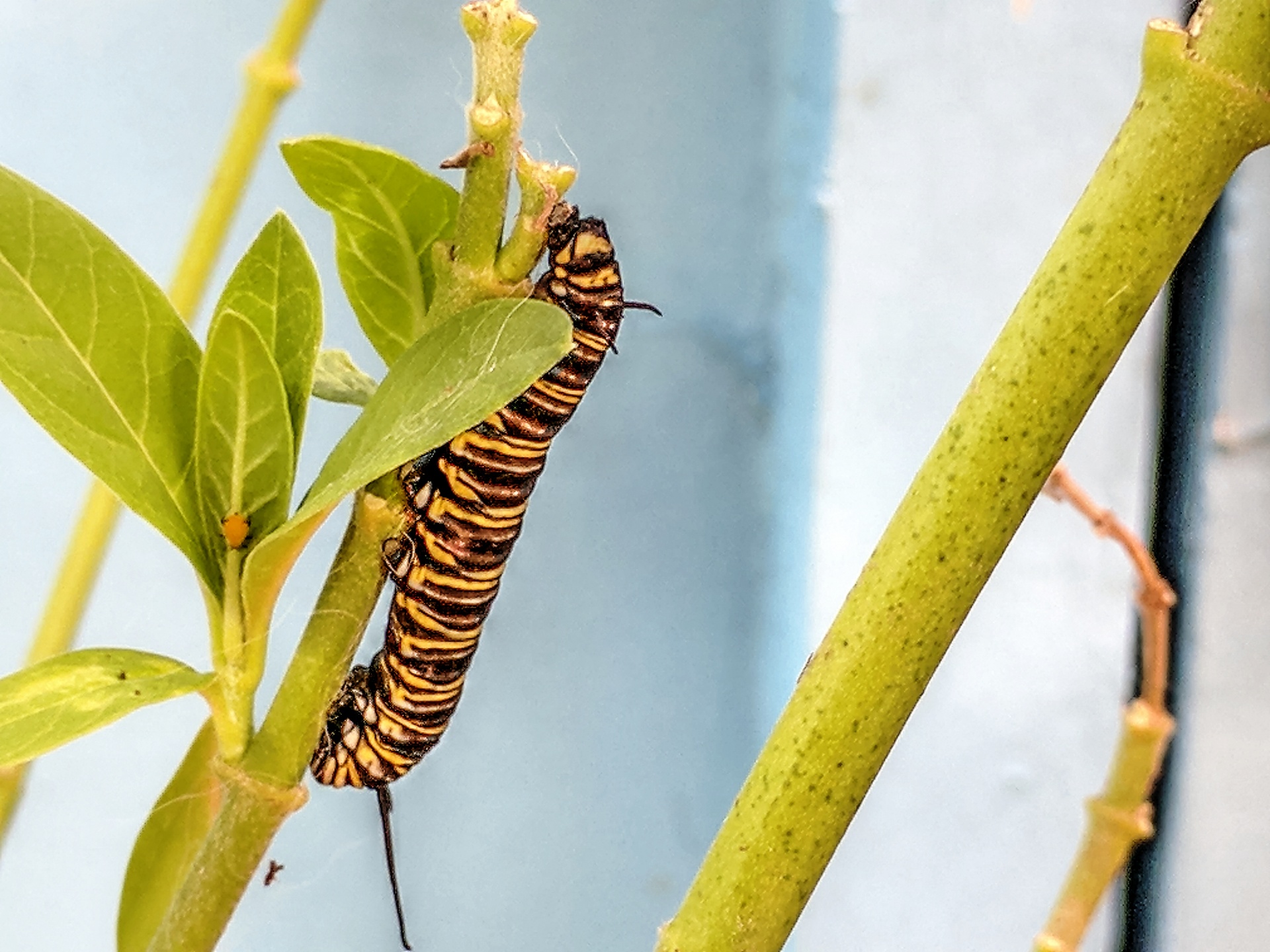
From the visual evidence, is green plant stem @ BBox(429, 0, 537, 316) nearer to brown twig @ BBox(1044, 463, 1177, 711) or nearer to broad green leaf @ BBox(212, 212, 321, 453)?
broad green leaf @ BBox(212, 212, 321, 453)

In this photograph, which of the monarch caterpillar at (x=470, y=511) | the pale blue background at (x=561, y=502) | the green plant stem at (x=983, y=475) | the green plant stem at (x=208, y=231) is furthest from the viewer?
the pale blue background at (x=561, y=502)

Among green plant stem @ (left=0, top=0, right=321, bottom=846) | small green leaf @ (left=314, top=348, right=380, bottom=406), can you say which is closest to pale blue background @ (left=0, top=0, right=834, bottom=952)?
green plant stem @ (left=0, top=0, right=321, bottom=846)

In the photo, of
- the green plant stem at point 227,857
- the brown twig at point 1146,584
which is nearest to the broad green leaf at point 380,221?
the green plant stem at point 227,857

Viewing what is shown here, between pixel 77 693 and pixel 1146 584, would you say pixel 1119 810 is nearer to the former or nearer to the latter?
pixel 1146 584

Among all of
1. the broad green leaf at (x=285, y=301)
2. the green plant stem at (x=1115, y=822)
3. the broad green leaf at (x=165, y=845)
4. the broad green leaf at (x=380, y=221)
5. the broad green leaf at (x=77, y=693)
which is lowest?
the broad green leaf at (x=165, y=845)

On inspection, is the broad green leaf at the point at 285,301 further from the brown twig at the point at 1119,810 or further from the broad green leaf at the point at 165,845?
the brown twig at the point at 1119,810

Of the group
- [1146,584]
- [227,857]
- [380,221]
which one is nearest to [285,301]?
[380,221]
